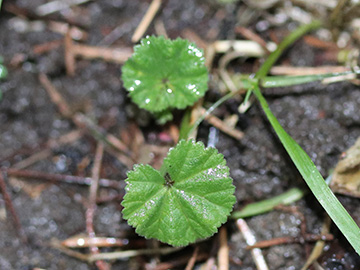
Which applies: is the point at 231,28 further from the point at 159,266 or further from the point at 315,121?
the point at 159,266

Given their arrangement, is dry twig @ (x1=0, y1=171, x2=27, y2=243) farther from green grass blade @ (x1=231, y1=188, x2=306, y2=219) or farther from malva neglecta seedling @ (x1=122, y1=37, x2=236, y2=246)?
green grass blade @ (x1=231, y1=188, x2=306, y2=219)

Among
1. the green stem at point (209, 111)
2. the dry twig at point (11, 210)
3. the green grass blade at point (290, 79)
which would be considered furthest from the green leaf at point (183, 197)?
the dry twig at point (11, 210)

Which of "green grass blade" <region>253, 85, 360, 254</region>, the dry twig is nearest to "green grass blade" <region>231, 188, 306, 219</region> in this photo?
"green grass blade" <region>253, 85, 360, 254</region>

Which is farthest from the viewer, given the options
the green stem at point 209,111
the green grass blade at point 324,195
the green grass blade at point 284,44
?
the green grass blade at point 284,44

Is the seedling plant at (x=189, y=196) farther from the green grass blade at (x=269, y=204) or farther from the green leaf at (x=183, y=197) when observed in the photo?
the green grass blade at (x=269, y=204)

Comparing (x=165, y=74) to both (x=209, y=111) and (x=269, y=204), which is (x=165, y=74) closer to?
(x=209, y=111)

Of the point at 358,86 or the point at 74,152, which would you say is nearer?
the point at 358,86

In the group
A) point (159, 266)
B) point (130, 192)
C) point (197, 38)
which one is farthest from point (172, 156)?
point (197, 38)
